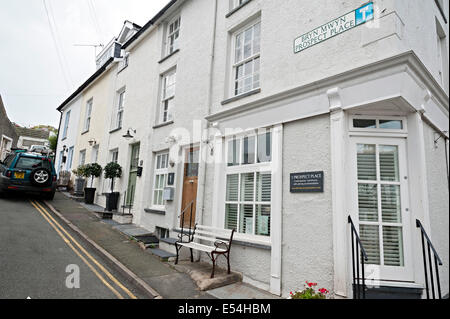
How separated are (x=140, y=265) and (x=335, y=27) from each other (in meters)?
6.42

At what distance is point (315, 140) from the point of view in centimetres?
505

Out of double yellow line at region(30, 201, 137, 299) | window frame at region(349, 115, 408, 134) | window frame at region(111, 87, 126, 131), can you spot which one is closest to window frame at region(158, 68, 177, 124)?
window frame at region(111, 87, 126, 131)

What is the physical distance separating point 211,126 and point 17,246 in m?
5.49

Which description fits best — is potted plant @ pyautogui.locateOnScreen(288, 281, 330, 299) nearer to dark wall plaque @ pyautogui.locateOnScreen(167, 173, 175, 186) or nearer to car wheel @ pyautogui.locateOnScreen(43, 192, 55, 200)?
dark wall plaque @ pyautogui.locateOnScreen(167, 173, 175, 186)

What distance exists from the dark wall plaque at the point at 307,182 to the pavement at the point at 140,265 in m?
2.04

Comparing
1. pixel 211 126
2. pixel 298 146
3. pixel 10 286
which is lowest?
pixel 10 286

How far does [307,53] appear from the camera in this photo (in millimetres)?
5492

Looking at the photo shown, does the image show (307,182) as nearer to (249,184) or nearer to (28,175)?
(249,184)

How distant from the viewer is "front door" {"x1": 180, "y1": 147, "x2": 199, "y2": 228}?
7730mm

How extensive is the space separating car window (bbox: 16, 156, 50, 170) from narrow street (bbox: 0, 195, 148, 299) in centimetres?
274

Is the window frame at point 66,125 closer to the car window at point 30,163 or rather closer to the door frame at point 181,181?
the car window at point 30,163

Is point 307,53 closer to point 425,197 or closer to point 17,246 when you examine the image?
point 425,197

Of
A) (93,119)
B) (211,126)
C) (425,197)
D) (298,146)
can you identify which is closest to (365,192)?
(425,197)

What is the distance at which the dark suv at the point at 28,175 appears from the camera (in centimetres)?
1058
